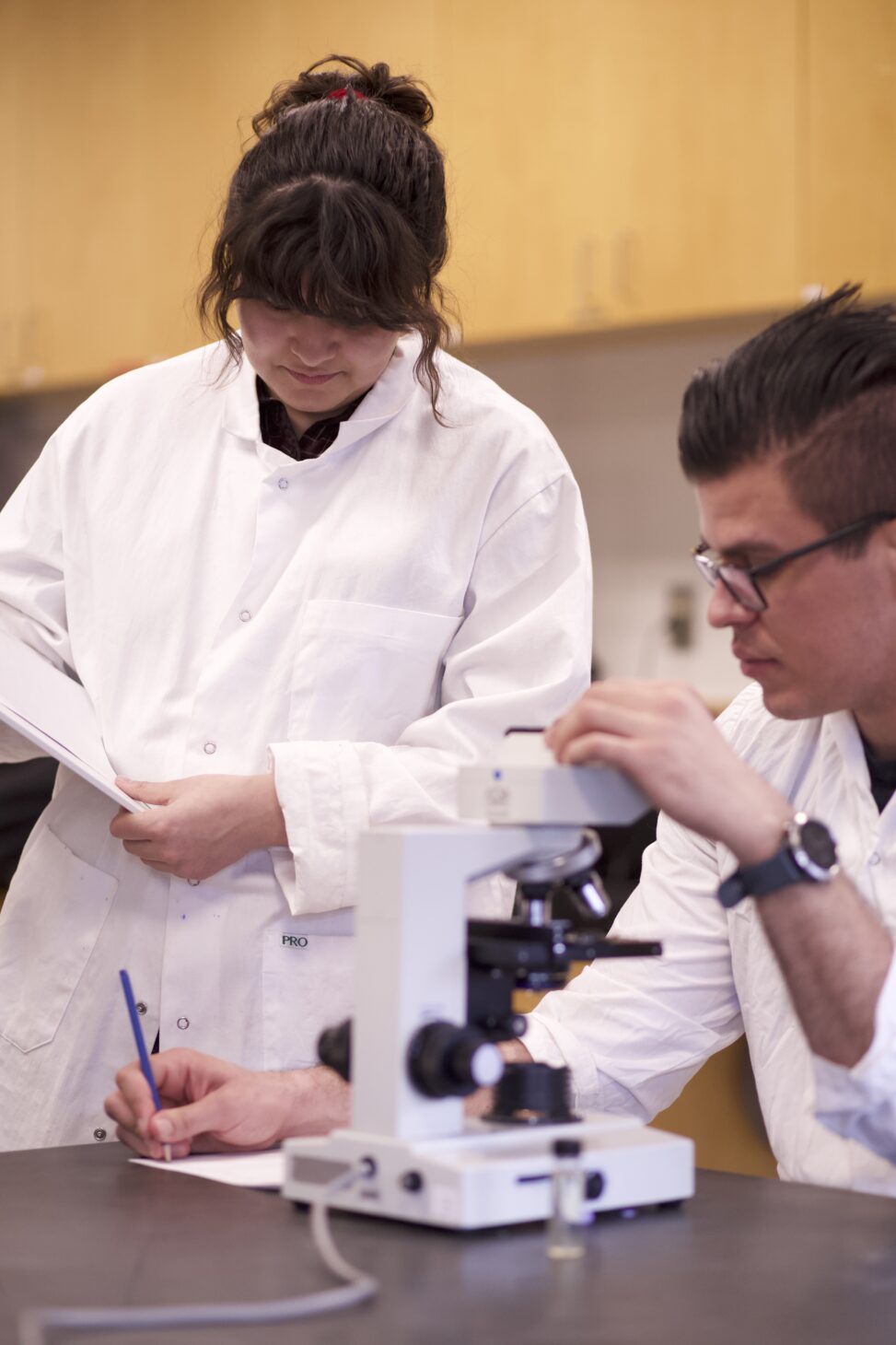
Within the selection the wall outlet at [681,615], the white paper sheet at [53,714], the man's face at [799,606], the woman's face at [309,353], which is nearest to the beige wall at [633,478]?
the wall outlet at [681,615]

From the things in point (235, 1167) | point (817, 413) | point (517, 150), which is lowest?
point (235, 1167)

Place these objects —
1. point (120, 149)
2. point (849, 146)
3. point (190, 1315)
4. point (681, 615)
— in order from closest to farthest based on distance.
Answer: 1. point (190, 1315)
2. point (849, 146)
3. point (681, 615)
4. point (120, 149)

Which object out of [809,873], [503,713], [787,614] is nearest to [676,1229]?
[809,873]

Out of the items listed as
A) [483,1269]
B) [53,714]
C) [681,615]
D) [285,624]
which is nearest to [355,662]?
[285,624]

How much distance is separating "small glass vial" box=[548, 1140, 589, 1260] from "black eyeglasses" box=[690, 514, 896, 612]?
1.53ft

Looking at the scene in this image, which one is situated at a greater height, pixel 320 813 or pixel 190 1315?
pixel 320 813

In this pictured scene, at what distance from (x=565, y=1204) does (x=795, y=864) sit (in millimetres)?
274

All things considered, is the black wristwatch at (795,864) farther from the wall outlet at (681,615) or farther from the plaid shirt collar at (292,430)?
the wall outlet at (681,615)

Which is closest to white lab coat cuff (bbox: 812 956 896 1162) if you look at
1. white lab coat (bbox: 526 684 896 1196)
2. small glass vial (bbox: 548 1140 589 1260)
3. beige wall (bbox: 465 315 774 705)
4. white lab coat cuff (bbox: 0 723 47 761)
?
white lab coat (bbox: 526 684 896 1196)

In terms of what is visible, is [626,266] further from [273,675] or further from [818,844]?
[818,844]

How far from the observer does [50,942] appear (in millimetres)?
1601

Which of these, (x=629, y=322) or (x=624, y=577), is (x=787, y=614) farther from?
(x=624, y=577)

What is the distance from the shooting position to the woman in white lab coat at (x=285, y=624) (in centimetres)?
148

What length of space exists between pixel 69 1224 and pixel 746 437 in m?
0.75
